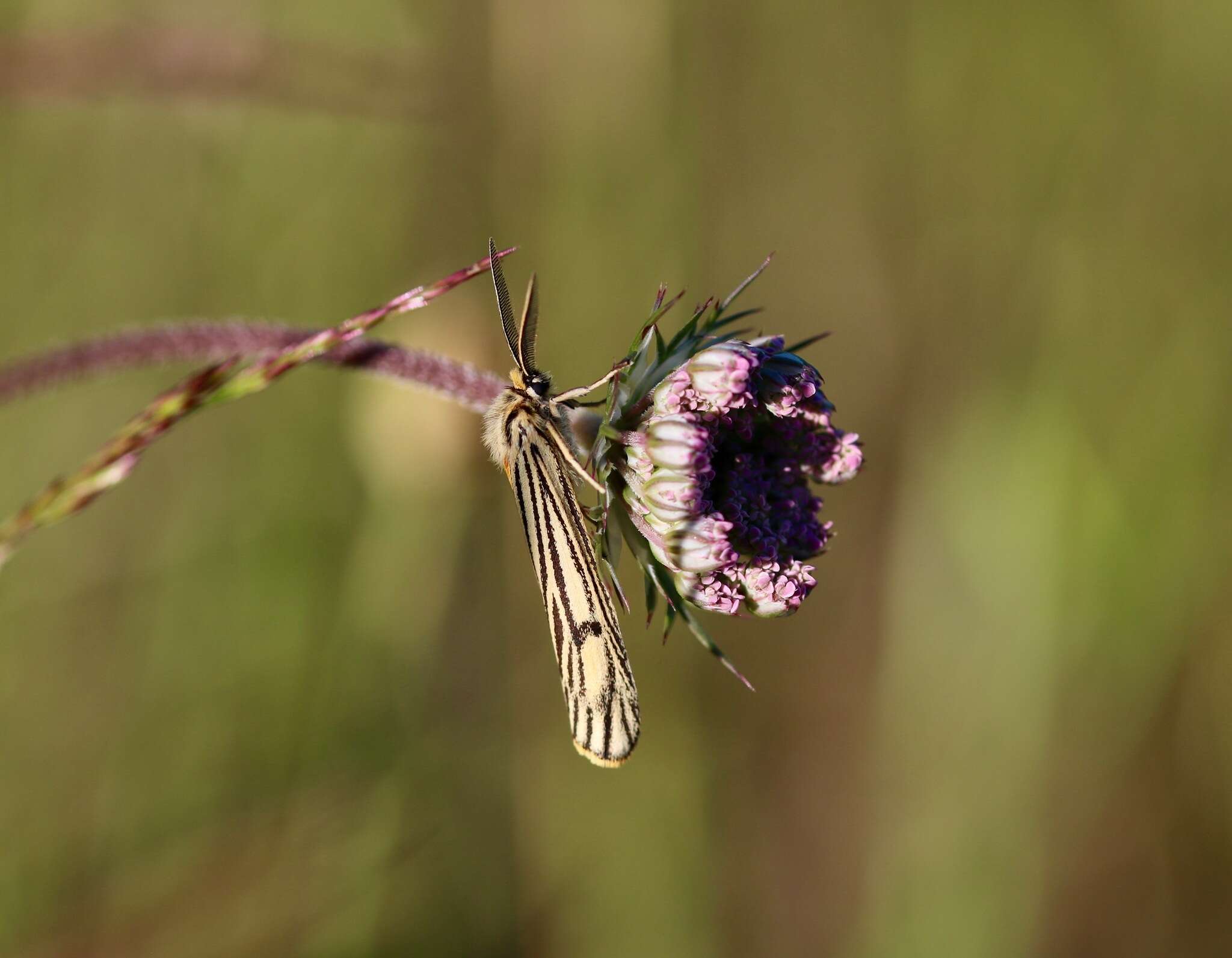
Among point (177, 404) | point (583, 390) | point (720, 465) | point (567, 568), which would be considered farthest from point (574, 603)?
point (177, 404)

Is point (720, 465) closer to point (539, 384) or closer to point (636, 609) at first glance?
point (539, 384)

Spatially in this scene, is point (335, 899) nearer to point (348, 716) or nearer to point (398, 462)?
point (348, 716)

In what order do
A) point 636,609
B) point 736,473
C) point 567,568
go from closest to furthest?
1. point 567,568
2. point 736,473
3. point 636,609

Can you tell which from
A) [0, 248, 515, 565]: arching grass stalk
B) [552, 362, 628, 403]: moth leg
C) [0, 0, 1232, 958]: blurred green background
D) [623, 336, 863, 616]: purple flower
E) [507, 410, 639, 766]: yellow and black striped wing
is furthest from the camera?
[0, 0, 1232, 958]: blurred green background

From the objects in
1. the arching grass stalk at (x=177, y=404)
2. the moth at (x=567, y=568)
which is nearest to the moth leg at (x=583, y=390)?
the moth at (x=567, y=568)

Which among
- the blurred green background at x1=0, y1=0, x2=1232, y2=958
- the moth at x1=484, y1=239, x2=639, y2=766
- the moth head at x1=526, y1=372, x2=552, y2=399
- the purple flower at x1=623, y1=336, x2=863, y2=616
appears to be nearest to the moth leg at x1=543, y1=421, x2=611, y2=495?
the moth at x1=484, y1=239, x2=639, y2=766

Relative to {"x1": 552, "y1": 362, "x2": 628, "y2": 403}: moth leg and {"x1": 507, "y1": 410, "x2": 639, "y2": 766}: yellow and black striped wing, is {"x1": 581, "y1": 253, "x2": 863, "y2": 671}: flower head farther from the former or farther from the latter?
{"x1": 507, "y1": 410, "x2": 639, "y2": 766}: yellow and black striped wing
